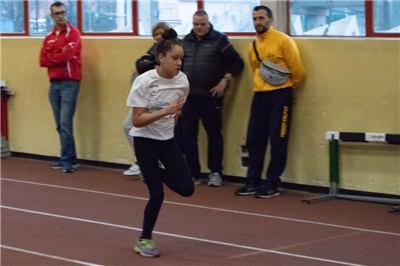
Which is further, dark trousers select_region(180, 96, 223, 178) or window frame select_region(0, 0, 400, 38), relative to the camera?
dark trousers select_region(180, 96, 223, 178)

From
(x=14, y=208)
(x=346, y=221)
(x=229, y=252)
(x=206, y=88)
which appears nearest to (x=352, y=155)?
(x=346, y=221)

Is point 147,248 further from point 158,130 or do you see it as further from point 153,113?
point 153,113

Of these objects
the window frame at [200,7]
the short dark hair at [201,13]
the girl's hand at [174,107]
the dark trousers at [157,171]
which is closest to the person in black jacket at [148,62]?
the short dark hair at [201,13]

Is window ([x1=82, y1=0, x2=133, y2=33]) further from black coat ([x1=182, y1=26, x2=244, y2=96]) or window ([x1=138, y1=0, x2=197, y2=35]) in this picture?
black coat ([x1=182, y1=26, x2=244, y2=96])

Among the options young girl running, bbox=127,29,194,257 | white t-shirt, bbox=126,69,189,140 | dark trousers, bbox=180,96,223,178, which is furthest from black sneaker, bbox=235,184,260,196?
white t-shirt, bbox=126,69,189,140

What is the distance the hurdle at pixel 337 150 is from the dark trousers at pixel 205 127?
58.1 inches

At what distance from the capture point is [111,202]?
27.9ft

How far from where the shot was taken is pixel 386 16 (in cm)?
810

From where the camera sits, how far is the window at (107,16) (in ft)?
34.5

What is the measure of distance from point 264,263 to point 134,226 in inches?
69.6

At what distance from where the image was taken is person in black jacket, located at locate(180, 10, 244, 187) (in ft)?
29.7

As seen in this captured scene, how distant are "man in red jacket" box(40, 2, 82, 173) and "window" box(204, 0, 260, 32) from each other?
202cm

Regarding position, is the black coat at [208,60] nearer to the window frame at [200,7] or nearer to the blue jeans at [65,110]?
the window frame at [200,7]

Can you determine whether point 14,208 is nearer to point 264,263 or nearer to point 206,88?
point 206,88
